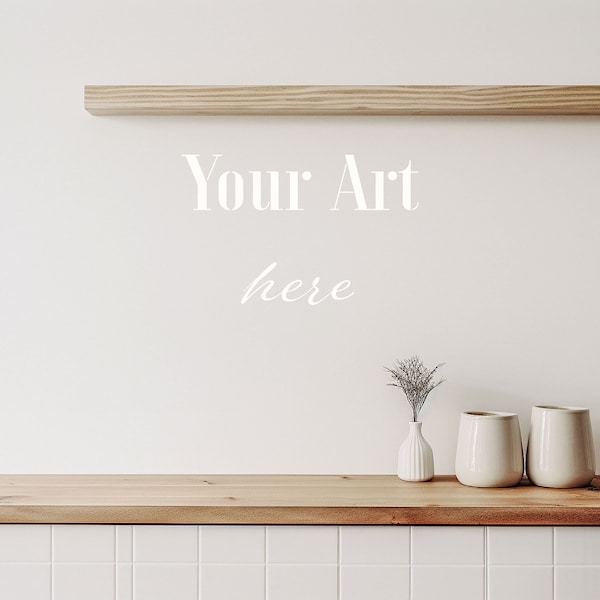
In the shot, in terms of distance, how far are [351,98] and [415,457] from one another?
2.85 feet

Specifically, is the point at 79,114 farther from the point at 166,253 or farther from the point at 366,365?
the point at 366,365

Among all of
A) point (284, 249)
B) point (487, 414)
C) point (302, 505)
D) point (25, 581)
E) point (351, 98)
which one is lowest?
point (25, 581)

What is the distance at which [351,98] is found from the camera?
5.36 ft

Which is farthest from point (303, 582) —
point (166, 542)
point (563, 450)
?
point (563, 450)

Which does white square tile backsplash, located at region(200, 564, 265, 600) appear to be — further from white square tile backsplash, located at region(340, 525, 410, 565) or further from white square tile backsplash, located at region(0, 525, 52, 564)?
white square tile backsplash, located at region(0, 525, 52, 564)

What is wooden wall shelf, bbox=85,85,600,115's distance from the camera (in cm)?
162

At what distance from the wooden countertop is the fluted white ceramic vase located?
54mm

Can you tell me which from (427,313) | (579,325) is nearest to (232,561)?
(427,313)

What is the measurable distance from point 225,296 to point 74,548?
67cm

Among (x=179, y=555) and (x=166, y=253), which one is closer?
(x=179, y=555)

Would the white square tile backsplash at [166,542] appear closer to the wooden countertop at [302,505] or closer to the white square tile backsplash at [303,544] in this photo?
the wooden countertop at [302,505]

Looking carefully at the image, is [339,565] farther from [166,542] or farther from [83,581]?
[83,581]

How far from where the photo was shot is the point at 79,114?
171 centimetres

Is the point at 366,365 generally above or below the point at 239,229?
below
